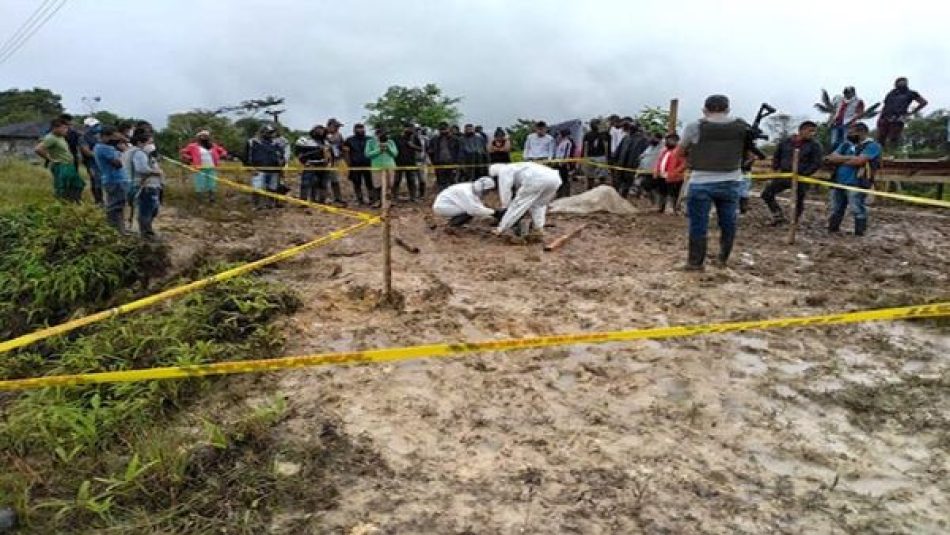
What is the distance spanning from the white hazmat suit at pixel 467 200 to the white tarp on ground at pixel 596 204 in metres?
2.31

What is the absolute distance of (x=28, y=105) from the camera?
49.3 meters

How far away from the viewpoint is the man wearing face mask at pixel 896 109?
378 inches

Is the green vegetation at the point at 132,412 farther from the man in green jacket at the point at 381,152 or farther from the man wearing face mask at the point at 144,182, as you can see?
the man in green jacket at the point at 381,152

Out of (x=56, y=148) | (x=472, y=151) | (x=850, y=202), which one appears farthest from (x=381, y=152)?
(x=850, y=202)

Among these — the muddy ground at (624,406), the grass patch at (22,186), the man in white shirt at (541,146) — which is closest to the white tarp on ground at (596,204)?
the man in white shirt at (541,146)

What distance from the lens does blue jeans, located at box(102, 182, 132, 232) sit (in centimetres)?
688

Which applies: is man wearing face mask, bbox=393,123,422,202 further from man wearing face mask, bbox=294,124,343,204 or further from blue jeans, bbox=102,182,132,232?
blue jeans, bbox=102,182,132,232

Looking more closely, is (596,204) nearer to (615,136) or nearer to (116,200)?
(615,136)

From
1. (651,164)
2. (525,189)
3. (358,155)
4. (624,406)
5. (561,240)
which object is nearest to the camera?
(624,406)

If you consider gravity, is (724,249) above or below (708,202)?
below

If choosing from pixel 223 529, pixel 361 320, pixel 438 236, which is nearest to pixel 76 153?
pixel 438 236

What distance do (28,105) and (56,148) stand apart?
2053 inches

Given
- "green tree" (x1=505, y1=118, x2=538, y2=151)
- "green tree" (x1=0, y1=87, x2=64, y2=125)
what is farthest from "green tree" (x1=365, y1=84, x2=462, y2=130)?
"green tree" (x1=0, y1=87, x2=64, y2=125)

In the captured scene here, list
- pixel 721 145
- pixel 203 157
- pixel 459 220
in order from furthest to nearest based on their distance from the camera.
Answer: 1. pixel 203 157
2. pixel 459 220
3. pixel 721 145
